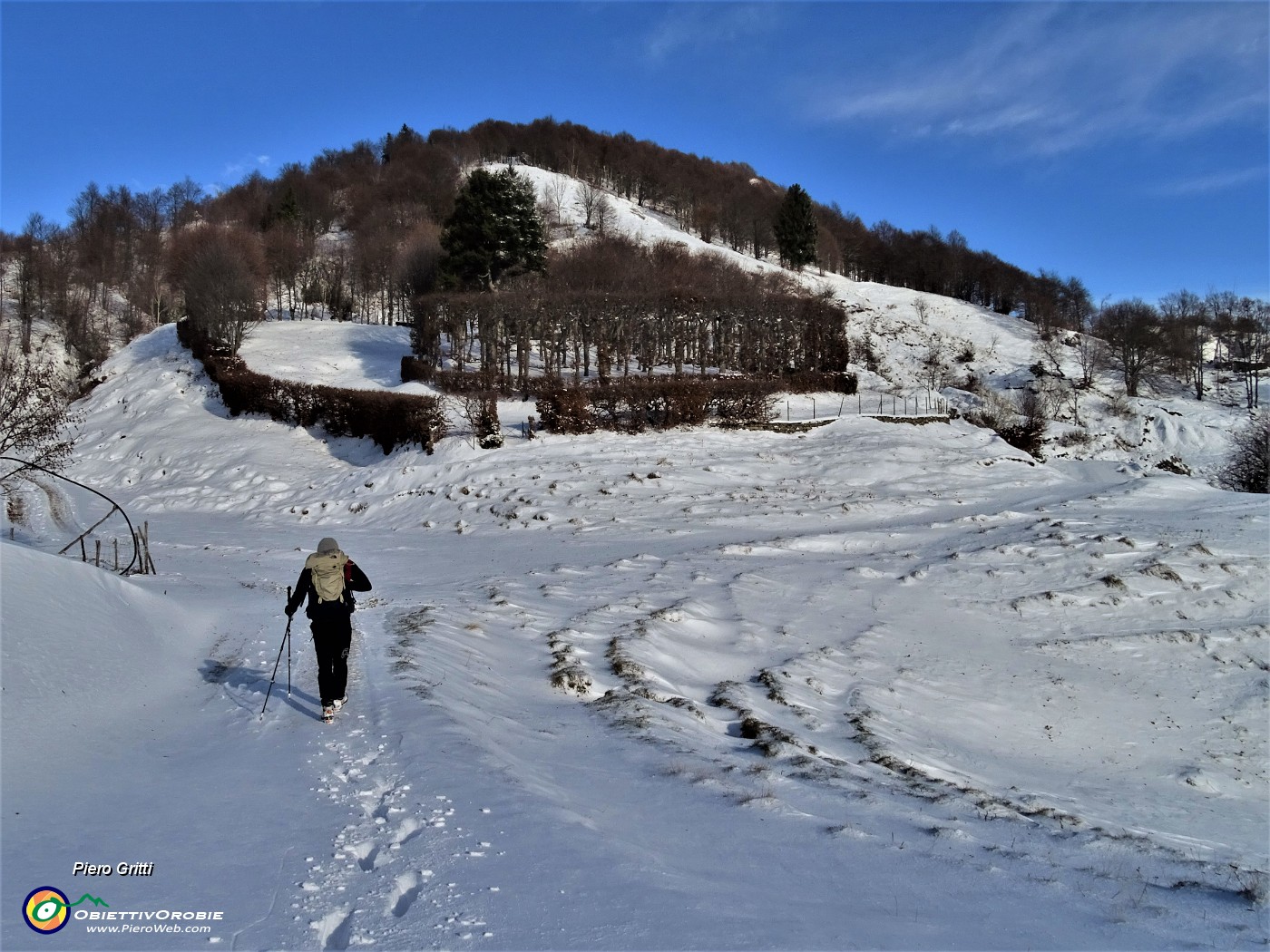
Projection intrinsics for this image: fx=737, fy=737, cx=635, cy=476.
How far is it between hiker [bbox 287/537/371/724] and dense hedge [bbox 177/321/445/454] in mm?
15448

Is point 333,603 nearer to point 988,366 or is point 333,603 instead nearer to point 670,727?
point 670,727

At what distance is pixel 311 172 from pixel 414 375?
84.8 m

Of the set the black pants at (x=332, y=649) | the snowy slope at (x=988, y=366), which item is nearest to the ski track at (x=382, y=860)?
the black pants at (x=332, y=649)

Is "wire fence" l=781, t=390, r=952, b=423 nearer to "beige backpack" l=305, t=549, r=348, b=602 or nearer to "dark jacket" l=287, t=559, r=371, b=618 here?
"dark jacket" l=287, t=559, r=371, b=618

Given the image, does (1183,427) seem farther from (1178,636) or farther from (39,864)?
(39,864)

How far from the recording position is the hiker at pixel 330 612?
20.8 ft

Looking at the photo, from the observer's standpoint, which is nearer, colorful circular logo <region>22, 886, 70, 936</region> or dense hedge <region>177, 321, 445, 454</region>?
colorful circular logo <region>22, 886, 70, 936</region>

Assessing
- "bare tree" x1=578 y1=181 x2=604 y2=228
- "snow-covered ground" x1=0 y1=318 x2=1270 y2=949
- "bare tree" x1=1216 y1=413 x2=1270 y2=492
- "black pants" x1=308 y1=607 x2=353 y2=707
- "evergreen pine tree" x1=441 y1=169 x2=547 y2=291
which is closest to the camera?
"snow-covered ground" x1=0 y1=318 x2=1270 y2=949

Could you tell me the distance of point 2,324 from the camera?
48406mm

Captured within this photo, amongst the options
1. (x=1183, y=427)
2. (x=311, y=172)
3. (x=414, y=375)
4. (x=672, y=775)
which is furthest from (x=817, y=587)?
(x=311, y=172)

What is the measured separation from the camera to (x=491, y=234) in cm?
3759

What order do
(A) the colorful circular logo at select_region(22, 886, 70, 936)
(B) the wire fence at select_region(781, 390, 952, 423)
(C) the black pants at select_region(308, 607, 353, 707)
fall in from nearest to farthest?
(A) the colorful circular logo at select_region(22, 886, 70, 936)
(C) the black pants at select_region(308, 607, 353, 707)
(B) the wire fence at select_region(781, 390, 952, 423)

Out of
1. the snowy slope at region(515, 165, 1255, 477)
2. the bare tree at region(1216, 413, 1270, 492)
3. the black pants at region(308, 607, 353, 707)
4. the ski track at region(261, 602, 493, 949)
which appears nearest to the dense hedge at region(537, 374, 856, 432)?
the snowy slope at region(515, 165, 1255, 477)

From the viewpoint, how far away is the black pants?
6320mm
